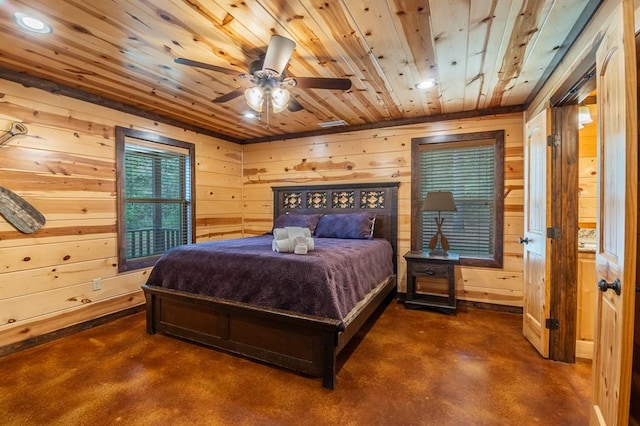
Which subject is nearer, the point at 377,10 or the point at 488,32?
the point at 377,10

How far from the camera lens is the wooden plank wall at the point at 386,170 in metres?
3.44

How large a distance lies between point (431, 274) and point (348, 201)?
1504 millimetres

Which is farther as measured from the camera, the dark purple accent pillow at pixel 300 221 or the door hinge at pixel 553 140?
the dark purple accent pillow at pixel 300 221

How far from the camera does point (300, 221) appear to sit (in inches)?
160

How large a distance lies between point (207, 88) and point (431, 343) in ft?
10.4

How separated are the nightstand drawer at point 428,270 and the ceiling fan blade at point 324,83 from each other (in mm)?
2234

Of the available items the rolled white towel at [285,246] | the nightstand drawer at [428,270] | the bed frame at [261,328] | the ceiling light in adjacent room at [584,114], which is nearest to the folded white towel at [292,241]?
the rolled white towel at [285,246]

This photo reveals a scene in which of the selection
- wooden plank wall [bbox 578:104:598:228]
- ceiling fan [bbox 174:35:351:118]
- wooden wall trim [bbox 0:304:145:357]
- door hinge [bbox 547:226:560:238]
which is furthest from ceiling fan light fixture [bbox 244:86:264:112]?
wooden plank wall [bbox 578:104:598:228]

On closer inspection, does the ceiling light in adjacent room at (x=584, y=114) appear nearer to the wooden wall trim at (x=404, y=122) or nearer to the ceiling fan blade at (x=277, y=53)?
the wooden wall trim at (x=404, y=122)

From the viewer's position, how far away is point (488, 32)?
1.97 metres

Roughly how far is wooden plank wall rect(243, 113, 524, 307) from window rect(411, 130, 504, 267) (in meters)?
0.09

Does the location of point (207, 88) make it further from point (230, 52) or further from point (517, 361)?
point (517, 361)

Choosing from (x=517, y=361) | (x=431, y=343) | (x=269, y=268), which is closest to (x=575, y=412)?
(x=517, y=361)

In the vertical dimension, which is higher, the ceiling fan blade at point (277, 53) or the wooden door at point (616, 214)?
the ceiling fan blade at point (277, 53)
